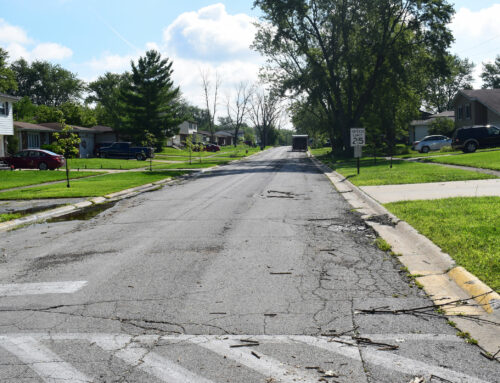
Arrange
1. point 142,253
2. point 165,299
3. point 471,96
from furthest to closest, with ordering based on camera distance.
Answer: point 471,96, point 142,253, point 165,299

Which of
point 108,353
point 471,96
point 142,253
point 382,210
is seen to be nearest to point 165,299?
point 108,353

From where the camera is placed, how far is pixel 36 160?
3481cm

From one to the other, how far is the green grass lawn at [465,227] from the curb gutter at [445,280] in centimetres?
14

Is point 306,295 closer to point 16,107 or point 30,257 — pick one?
point 30,257

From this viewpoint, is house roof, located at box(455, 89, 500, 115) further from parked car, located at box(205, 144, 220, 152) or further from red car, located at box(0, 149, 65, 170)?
parked car, located at box(205, 144, 220, 152)

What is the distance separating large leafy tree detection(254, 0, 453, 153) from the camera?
137 ft

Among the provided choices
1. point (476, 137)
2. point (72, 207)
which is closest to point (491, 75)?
point (476, 137)

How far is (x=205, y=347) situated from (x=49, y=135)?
53.2m

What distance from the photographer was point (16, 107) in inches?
3177

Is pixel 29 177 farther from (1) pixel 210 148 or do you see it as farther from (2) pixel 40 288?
(1) pixel 210 148

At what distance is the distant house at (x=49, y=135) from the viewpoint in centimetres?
4781

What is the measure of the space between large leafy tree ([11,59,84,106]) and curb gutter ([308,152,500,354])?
10578 centimetres

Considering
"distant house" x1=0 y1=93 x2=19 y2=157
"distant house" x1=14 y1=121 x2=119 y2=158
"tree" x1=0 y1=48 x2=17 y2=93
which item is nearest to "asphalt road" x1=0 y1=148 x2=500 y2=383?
"distant house" x1=0 y1=93 x2=19 y2=157

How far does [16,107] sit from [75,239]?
80589 mm
